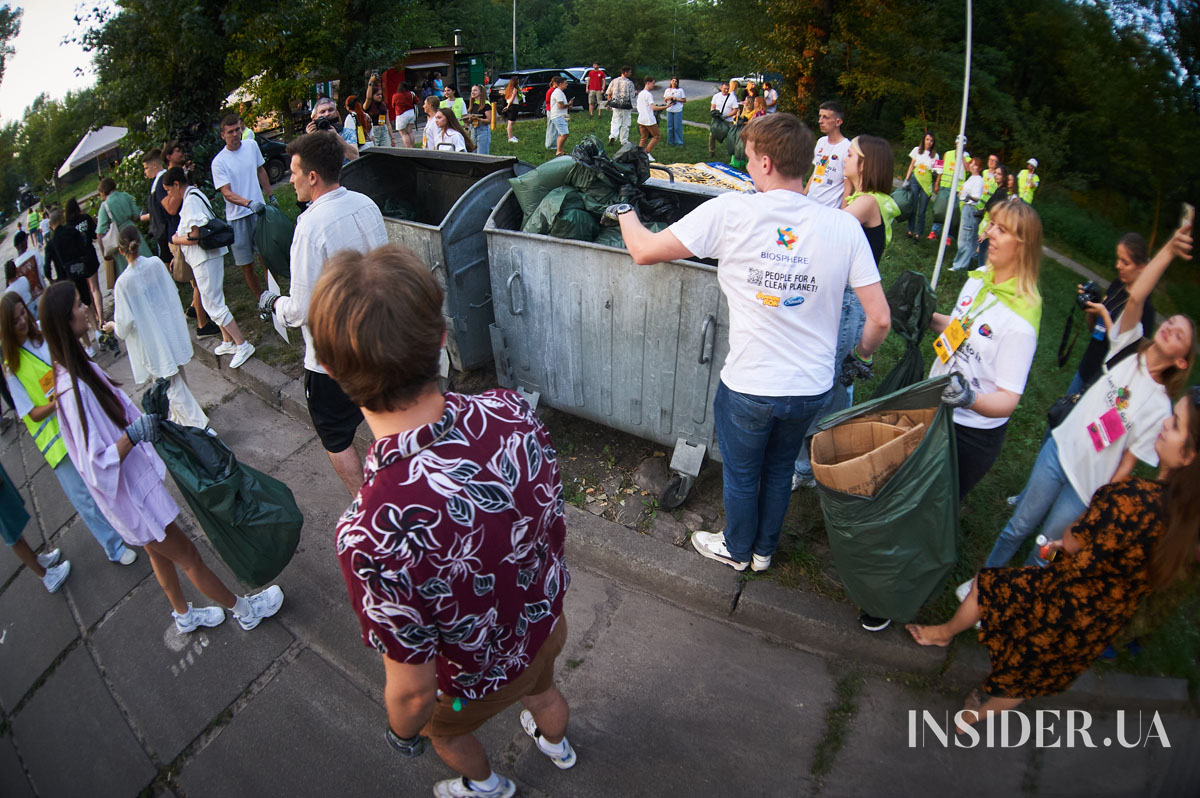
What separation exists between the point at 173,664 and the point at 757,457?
277 centimetres

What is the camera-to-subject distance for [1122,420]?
2457 millimetres

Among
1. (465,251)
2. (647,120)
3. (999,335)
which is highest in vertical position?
(999,335)

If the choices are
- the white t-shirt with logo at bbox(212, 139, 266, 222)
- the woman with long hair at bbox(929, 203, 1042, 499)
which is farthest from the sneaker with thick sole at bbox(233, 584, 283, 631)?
the white t-shirt with logo at bbox(212, 139, 266, 222)

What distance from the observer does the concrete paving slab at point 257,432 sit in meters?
4.42

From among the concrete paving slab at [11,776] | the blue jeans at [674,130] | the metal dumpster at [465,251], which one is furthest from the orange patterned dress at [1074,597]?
the blue jeans at [674,130]

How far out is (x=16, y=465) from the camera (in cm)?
497

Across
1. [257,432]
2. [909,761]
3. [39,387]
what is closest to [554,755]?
[909,761]

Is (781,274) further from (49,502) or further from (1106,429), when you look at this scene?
(49,502)

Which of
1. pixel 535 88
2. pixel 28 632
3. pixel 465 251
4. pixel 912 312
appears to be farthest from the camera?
pixel 535 88

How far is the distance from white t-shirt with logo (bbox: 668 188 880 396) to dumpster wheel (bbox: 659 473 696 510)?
3.41 feet

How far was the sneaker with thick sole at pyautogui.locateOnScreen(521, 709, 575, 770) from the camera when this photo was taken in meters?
2.44

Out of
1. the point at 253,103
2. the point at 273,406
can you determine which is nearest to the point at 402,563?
the point at 273,406

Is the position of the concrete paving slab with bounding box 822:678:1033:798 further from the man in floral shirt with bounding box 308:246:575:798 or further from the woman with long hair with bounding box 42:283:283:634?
the woman with long hair with bounding box 42:283:283:634

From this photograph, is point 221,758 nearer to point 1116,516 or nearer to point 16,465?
point 1116,516
